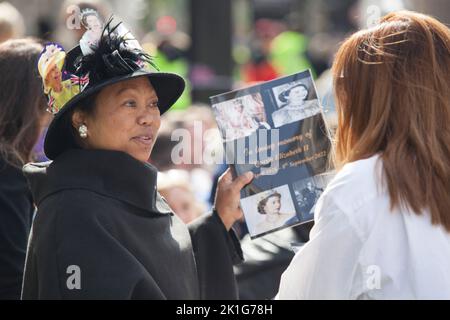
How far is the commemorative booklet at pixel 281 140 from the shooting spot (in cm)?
315

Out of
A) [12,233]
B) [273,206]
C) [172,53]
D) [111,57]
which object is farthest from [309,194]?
[172,53]

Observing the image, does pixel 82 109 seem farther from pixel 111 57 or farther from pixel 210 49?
pixel 210 49

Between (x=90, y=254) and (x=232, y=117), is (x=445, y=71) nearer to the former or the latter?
(x=232, y=117)

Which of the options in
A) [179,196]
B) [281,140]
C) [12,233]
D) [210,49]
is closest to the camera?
[281,140]

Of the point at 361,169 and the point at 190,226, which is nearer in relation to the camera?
the point at 361,169

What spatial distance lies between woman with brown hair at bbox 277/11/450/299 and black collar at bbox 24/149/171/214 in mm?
655

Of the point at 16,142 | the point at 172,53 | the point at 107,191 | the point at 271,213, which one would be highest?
the point at 172,53

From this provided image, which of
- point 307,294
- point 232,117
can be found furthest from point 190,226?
point 307,294

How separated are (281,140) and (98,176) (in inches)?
25.9

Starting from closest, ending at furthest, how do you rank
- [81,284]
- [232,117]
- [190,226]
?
[81,284] < [232,117] < [190,226]

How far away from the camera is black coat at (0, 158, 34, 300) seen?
3402mm

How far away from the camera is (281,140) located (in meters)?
3.15
